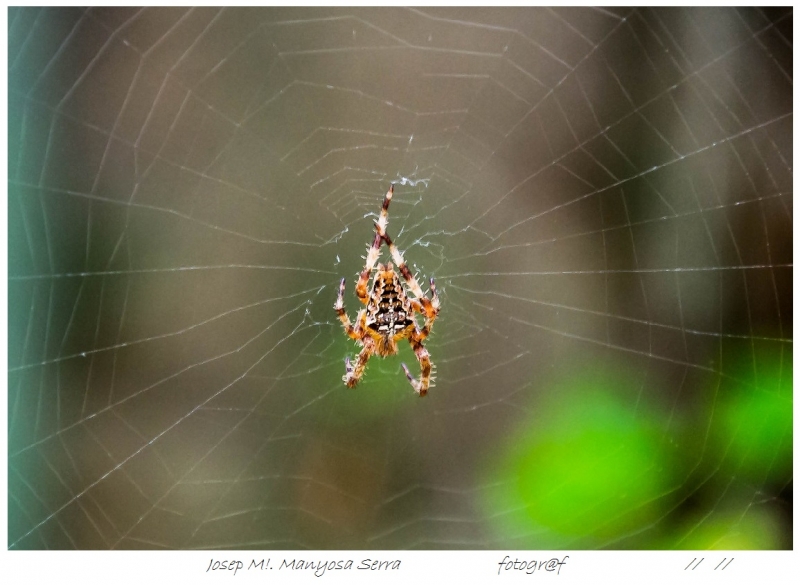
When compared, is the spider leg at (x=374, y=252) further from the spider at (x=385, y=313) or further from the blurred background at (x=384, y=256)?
the blurred background at (x=384, y=256)

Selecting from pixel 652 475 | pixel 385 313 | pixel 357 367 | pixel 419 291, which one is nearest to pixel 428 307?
pixel 419 291

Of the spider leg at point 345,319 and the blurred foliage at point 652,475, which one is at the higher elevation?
the spider leg at point 345,319

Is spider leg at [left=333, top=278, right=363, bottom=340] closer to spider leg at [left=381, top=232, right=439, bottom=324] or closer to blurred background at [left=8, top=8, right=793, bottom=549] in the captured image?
blurred background at [left=8, top=8, right=793, bottom=549]

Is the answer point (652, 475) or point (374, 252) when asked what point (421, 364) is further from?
point (652, 475)

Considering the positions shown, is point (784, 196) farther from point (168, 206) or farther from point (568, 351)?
point (168, 206)

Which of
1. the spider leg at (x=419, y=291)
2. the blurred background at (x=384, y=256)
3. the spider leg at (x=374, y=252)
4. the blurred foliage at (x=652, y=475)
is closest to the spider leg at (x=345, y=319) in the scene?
the spider leg at (x=374, y=252)

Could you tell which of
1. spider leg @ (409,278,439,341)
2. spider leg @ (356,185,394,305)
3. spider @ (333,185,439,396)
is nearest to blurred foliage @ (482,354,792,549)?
spider @ (333,185,439,396)
